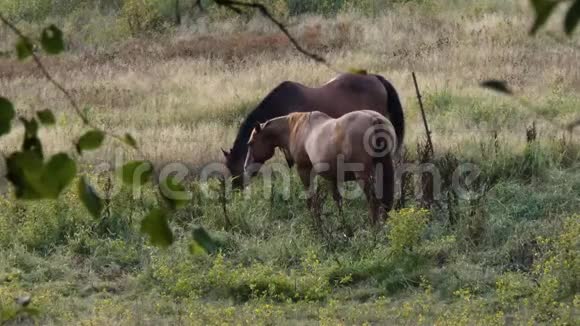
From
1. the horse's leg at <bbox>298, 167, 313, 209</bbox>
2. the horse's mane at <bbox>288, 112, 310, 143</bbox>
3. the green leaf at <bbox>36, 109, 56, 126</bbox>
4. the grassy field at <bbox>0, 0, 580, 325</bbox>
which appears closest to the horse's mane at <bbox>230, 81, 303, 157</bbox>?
the grassy field at <bbox>0, 0, 580, 325</bbox>

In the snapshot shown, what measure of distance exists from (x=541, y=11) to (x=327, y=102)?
9622 millimetres

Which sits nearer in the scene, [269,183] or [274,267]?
[274,267]

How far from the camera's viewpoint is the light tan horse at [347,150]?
9.02 m

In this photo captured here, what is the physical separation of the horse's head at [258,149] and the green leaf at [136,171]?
837 cm

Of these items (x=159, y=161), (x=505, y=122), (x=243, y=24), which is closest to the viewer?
(x=159, y=161)

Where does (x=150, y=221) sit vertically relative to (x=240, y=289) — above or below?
above

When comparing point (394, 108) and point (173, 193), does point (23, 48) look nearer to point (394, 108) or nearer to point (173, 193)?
point (173, 193)

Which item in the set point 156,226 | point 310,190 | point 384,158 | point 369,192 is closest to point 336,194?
point 310,190

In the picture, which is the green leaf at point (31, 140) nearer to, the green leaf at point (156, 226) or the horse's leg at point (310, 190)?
the green leaf at point (156, 226)

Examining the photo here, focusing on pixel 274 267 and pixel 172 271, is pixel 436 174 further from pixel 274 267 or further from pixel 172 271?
pixel 172 271

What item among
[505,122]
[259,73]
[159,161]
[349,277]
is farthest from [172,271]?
[259,73]

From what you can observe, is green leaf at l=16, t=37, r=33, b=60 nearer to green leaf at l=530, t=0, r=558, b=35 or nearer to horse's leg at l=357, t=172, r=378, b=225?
green leaf at l=530, t=0, r=558, b=35

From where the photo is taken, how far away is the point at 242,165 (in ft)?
35.9

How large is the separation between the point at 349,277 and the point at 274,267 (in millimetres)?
817
